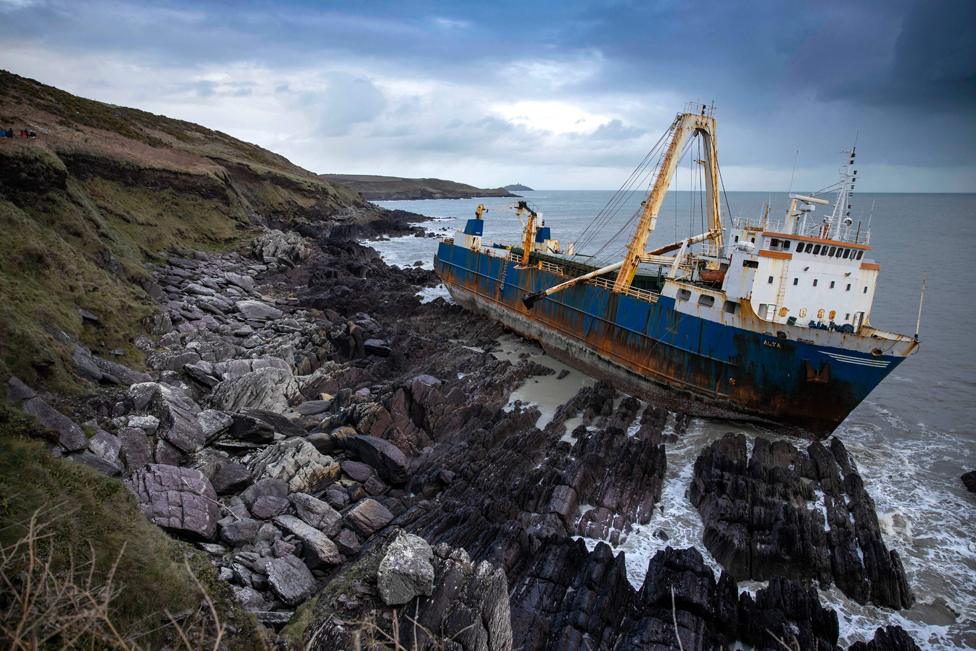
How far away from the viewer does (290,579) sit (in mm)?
8711

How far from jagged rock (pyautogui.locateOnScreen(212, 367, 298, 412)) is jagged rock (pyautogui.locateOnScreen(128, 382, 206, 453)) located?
2.02 m

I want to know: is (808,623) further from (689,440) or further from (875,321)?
(875,321)

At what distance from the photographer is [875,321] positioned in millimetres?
30156

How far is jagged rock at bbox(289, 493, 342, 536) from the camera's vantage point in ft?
34.6

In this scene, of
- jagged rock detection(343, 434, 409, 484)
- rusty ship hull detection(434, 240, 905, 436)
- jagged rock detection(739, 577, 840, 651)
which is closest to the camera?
jagged rock detection(739, 577, 840, 651)

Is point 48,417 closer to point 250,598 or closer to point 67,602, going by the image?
point 250,598

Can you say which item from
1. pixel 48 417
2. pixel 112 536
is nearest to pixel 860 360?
pixel 112 536

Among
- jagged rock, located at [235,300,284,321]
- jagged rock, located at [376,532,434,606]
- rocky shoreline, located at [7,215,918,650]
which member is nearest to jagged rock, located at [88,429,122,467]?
rocky shoreline, located at [7,215,918,650]

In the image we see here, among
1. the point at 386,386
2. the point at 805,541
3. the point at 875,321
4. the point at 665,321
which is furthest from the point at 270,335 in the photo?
the point at 875,321

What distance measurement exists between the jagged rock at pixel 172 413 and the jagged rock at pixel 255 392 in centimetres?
202

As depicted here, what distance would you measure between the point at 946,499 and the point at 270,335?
22893 mm

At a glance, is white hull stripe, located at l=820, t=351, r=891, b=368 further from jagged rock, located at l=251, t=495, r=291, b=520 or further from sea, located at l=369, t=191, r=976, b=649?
jagged rock, located at l=251, t=495, r=291, b=520

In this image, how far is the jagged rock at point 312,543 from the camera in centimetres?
950

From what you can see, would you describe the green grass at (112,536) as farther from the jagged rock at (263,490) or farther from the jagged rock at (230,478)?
the jagged rock at (230,478)
